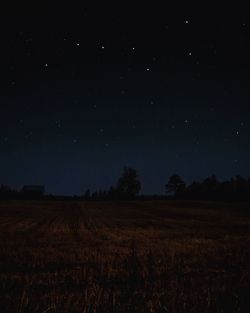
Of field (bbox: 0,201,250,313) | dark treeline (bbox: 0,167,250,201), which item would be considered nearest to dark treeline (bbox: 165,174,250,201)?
dark treeline (bbox: 0,167,250,201)

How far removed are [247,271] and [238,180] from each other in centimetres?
11725

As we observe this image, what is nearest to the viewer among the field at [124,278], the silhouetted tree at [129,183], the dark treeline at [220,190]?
the field at [124,278]

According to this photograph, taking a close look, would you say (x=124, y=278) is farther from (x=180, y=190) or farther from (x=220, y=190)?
(x=180, y=190)

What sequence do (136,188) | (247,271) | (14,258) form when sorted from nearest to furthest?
(247,271)
(14,258)
(136,188)

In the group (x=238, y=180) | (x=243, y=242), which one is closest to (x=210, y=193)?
(x=238, y=180)

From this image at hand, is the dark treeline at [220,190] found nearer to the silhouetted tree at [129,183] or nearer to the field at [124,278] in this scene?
the silhouetted tree at [129,183]

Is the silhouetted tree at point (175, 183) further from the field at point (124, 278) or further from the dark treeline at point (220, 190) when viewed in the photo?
the field at point (124, 278)

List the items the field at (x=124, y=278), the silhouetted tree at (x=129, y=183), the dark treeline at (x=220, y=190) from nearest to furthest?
the field at (x=124, y=278)
the dark treeline at (x=220, y=190)
the silhouetted tree at (x=129, y=183)

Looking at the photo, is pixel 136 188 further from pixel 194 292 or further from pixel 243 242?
pixel 194 292

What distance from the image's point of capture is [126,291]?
33.8 ft

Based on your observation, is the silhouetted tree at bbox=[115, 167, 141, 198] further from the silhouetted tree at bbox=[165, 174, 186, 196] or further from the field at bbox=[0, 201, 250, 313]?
the field at bbox=[0, 201, 250, 313]

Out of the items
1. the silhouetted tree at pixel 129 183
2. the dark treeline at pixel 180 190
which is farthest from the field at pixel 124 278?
the silhouetted tree at pixel 129 183

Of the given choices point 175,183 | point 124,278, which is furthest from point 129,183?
point 124,278

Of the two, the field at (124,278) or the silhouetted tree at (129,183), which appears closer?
the field at (124,278)
